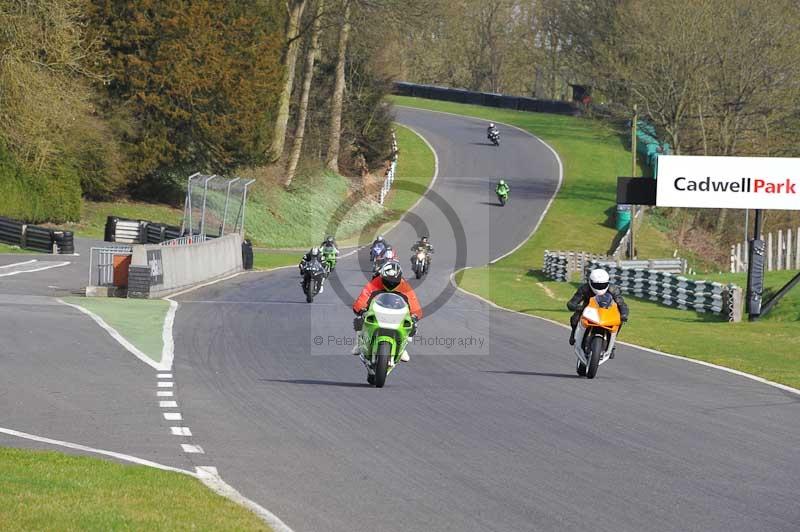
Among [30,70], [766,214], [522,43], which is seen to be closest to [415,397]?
Result: [30,70]

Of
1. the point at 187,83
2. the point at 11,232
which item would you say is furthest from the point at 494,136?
the point at 11,232

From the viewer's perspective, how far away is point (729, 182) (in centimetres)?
2962

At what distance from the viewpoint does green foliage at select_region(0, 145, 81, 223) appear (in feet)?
151

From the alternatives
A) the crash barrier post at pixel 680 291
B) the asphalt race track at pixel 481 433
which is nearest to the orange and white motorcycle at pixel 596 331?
the asphalt race track at pixel 481 433

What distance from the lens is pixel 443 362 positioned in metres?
18.5

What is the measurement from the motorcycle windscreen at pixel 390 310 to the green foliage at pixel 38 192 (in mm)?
34425

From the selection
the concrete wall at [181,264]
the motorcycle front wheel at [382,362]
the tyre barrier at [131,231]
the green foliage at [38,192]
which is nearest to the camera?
the motorcycle front wheel at [382,362]

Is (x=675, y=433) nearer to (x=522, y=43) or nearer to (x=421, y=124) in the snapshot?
(x=421, y=124)

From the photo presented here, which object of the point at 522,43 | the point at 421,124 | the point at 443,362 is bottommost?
the point at 443,362

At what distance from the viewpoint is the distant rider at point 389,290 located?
14695 millimetres

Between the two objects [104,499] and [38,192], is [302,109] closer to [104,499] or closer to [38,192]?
[38,192]

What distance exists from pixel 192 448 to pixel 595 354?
23.8ft

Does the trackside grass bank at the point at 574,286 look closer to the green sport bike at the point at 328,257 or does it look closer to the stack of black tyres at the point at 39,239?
the green sport bike at the point at 328,257

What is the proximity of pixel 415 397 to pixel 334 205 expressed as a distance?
5448cm
